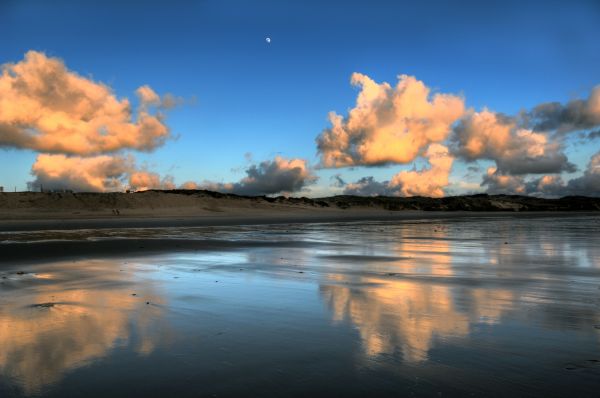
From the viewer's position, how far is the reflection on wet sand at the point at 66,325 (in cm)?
482

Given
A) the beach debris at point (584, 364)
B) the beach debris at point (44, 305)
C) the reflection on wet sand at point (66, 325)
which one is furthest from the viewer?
the beach debris at point (44, 305)

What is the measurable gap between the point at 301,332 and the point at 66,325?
329 cm

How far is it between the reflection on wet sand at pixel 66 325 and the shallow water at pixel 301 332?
1.1 inches

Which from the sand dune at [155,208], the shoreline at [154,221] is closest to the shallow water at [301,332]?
the shoreline at [154,221]

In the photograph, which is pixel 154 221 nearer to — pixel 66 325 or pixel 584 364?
pixel 66 325

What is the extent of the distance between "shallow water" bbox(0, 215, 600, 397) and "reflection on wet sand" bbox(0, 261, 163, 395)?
3 centimetres

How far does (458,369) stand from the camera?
4.59m

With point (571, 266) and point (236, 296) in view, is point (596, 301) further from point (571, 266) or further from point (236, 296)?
point (236, 296)

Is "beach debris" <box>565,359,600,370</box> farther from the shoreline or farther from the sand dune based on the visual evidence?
the sand dune

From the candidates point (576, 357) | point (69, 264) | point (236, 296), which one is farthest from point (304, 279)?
point (69, 264)

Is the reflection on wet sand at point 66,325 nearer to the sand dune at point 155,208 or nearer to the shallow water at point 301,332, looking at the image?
the shallow water at point 301,332

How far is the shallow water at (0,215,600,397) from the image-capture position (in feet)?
14.1

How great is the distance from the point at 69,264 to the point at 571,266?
14.3m

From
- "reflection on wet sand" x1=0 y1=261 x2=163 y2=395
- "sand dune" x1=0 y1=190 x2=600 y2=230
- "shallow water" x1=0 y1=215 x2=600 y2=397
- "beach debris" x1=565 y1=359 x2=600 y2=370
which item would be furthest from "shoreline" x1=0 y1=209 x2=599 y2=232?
"beach debris" x1=565 y1=359 x2=600 y2=370
